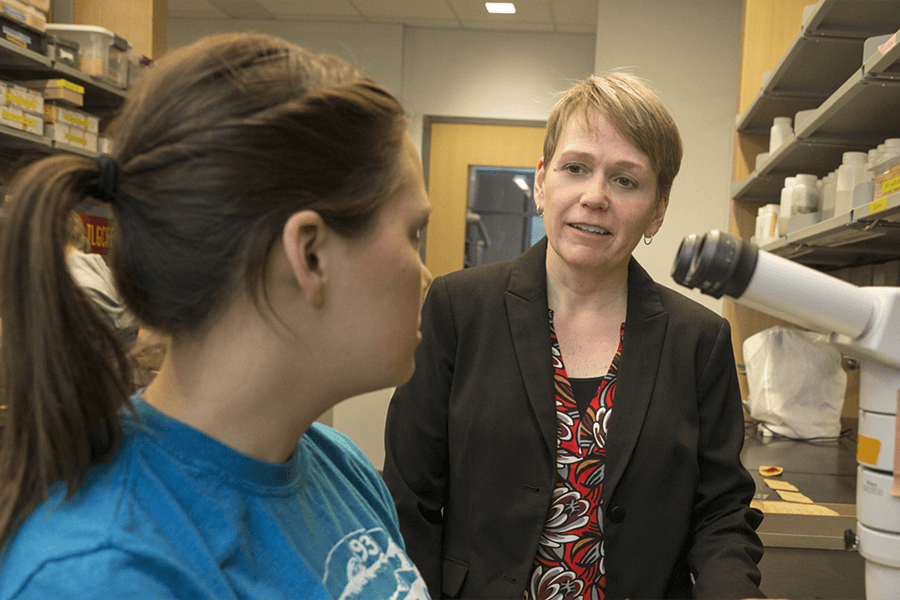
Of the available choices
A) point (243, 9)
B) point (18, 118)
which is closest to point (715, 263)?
point (18, 118)

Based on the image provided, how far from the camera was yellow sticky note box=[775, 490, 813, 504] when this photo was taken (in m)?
1.65

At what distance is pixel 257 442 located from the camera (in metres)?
0.62

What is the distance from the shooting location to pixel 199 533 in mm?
538

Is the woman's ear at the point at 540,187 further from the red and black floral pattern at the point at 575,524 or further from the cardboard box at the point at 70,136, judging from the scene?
the cardboard box at the point at 70,136

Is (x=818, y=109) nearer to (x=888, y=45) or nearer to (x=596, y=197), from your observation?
(x=888, y=45)

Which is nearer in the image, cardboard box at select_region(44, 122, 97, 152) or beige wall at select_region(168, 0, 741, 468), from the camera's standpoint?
cardboard box at select_region(44, 122, 97, 152)

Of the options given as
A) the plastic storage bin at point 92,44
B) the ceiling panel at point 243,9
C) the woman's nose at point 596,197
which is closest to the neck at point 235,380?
the woman's nose at point 596,197

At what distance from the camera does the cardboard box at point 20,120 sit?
252cm

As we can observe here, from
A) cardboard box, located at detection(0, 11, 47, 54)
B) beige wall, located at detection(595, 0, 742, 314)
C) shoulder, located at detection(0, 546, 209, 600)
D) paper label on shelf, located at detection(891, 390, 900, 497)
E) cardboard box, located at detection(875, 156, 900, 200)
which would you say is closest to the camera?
shoulder, located at detection(0, 546, 209, 600)

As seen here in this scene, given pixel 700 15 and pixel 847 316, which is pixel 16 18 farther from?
pixel 700 15

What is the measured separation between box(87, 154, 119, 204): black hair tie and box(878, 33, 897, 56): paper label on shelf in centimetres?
141

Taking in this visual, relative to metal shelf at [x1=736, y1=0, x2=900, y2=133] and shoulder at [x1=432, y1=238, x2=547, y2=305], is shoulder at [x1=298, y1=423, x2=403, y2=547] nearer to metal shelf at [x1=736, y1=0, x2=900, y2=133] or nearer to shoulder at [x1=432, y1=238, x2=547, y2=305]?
shoulder at [x1=432, y1=238, x2=547, y2=305]

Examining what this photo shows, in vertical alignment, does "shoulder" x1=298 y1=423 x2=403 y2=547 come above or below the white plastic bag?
above

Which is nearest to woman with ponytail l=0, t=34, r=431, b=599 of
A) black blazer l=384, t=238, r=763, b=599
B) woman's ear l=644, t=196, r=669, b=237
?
black blazer l=384, t=238, r=763, b=599
